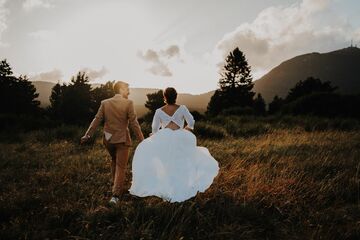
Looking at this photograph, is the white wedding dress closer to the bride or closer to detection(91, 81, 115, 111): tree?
the bride

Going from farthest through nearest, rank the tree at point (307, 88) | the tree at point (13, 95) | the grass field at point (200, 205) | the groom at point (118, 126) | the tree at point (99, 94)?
the tree at point (99, 94)
the tree at point (307, 88)
the tree at point (13, 95)
the groom at point (118, 126)
the grass field at point (200, 205)

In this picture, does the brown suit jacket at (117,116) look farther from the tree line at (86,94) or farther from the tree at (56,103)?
the tree at (56,103)

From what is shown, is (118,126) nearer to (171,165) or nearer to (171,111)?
(171,111)

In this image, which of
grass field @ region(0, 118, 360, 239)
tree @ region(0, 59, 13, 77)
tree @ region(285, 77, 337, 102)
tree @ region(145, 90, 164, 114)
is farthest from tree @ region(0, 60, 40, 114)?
grass field @ region(0, 118, 360, 239)

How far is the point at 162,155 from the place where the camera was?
629 cm

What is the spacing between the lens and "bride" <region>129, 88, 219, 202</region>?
610 cm

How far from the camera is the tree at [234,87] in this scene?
54081mm

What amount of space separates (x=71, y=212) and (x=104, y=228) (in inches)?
33.0

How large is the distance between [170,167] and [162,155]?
270 millimetres

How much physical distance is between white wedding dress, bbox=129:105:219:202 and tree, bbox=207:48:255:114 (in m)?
47.4

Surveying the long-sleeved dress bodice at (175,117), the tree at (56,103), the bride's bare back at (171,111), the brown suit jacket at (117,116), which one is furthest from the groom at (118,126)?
the tree at (56,103)

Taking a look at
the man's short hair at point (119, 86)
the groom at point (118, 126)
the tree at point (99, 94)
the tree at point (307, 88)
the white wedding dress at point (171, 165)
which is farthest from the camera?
the tree at point (99, 94)

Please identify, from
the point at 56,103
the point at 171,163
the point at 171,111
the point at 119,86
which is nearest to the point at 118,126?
the point at 119,86

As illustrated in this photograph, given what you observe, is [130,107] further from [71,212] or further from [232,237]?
[232,237]
